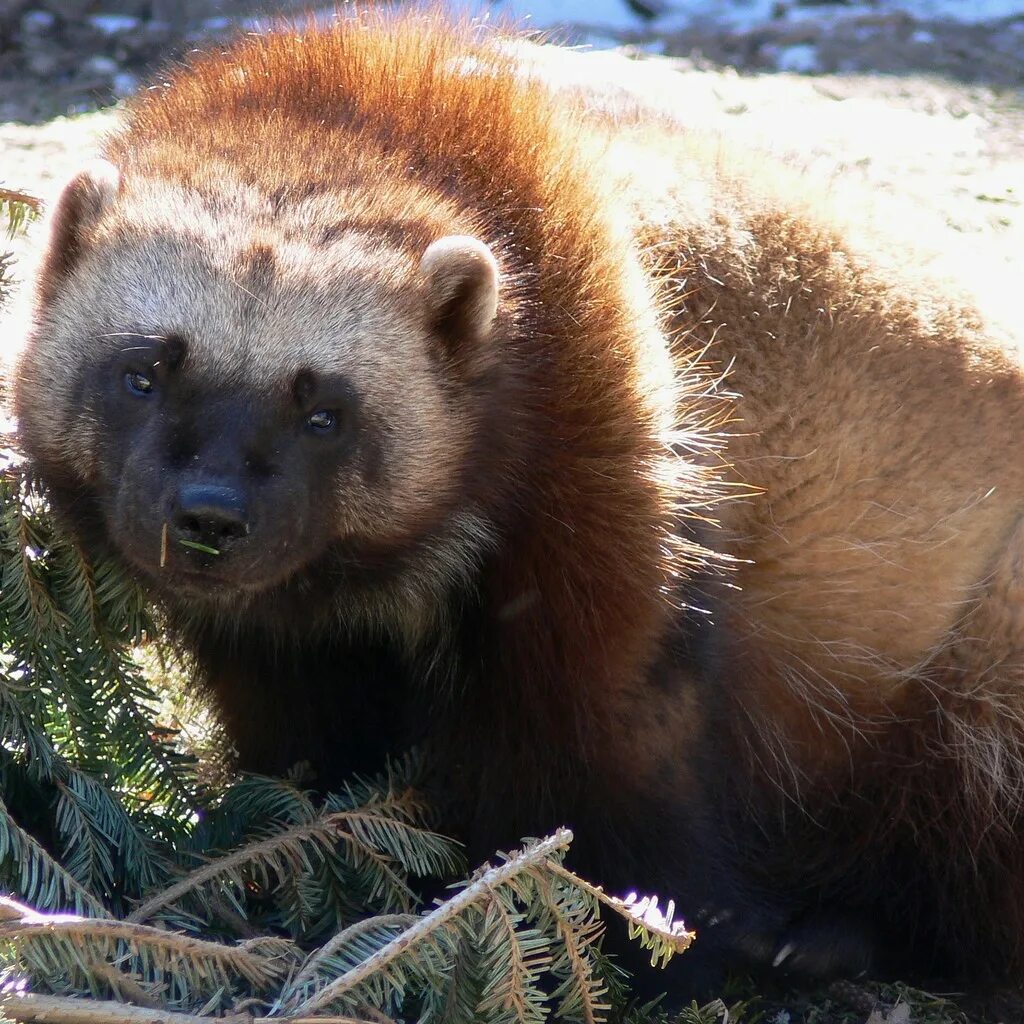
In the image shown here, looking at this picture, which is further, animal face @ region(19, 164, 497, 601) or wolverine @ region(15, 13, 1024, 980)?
wolverine @ region(15, 13, 1024, 980)

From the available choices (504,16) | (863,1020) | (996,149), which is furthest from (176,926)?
(996,149)

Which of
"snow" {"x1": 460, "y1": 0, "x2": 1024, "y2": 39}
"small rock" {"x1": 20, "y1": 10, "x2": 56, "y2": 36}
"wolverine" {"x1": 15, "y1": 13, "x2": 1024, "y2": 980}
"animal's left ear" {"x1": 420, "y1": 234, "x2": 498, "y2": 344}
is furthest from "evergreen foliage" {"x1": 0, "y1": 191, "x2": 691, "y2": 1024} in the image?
"snow" {"x1": 460, "y1": 0, "x2": 1024, "y2": 39}

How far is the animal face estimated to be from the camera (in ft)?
10.1

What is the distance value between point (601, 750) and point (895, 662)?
1050mm

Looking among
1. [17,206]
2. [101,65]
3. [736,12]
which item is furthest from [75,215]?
[736,12]

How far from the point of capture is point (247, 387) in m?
3.10

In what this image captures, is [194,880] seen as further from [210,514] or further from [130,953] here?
[210,514]

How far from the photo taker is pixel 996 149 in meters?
7.84

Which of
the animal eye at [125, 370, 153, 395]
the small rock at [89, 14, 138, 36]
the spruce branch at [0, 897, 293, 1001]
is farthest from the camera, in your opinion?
the small rock at [89, 14, 138, 36]

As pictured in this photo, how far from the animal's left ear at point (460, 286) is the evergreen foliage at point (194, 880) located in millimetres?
1026

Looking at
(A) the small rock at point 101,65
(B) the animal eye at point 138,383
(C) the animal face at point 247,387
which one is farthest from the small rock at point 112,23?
(B) the animal eye at point 138,383

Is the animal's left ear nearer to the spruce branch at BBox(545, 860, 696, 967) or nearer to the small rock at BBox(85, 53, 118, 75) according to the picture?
the spruce branch at BBox(545, 860, 696, 967)

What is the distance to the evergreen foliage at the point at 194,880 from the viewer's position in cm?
278

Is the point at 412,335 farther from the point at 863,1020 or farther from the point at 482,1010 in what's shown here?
the point at 863,1020
